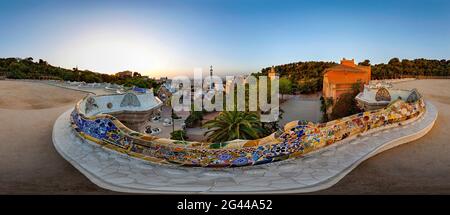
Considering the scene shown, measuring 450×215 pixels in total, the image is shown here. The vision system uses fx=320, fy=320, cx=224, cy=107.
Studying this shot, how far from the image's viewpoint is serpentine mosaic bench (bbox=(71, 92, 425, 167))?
4.93 meters

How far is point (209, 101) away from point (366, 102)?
2410 cm

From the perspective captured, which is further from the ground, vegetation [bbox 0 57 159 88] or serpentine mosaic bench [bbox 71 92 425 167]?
vegetation [bbox 0 57 159 88]

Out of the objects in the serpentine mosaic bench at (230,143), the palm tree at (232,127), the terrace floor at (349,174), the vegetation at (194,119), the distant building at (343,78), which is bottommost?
the vegetation at (194,119)

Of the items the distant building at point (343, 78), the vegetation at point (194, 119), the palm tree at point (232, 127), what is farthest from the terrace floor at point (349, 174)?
the vegetation at point (194, 119)

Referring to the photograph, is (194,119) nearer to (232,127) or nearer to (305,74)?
(232,127)

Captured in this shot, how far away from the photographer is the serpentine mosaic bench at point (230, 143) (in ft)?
16.2

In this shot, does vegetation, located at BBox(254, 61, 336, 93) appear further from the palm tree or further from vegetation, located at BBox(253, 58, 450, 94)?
the palm tree

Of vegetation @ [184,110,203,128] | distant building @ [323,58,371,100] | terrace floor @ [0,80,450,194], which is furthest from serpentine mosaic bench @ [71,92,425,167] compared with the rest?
vegetation @ [184,110,203,128]

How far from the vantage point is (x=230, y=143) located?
5.07m

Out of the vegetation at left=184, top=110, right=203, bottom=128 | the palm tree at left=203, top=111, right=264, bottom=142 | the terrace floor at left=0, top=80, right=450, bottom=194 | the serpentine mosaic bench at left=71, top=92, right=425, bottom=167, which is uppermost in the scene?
the serpentine mosaic bench at left=71, top=92, right=425, bottom=167

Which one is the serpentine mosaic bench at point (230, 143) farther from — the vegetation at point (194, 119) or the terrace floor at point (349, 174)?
the vegetation at point (194, 119)

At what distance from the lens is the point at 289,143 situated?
524cm
